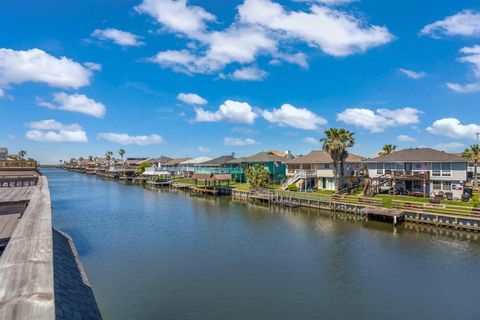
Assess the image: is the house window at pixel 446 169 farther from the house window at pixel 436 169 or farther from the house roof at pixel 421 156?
the house roof at pixel 421 156

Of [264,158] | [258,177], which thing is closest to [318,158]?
[258,177]

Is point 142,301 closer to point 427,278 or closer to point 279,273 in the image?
point 279,273

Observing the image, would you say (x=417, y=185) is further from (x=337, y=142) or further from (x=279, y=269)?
(x=279, y=269)

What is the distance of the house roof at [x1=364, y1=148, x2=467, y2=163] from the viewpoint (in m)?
41.5

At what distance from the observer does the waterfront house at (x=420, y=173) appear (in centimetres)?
4078

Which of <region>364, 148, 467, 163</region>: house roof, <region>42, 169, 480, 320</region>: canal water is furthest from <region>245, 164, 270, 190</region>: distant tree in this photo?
<region>42, 169, 480, 320</region>: canal water

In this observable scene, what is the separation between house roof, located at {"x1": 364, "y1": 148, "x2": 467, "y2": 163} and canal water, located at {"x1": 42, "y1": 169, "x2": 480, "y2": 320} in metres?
14.5

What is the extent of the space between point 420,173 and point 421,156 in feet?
8.96

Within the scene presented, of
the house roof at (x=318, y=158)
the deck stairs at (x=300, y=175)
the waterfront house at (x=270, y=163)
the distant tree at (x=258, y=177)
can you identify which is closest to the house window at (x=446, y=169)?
the house roof at (x=318, y=158)

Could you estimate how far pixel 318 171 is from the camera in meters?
55.5

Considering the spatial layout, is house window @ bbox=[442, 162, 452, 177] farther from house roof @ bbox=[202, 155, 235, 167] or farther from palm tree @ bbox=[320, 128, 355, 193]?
house roof @ bbox=[202, 155, 235, 167]

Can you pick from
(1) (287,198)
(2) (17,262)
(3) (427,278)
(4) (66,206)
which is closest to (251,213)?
(1) (287,198)

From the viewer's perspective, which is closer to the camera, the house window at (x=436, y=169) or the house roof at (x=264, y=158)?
the house window at (x=436, y=169)

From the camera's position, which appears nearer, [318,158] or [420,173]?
[420,173]
